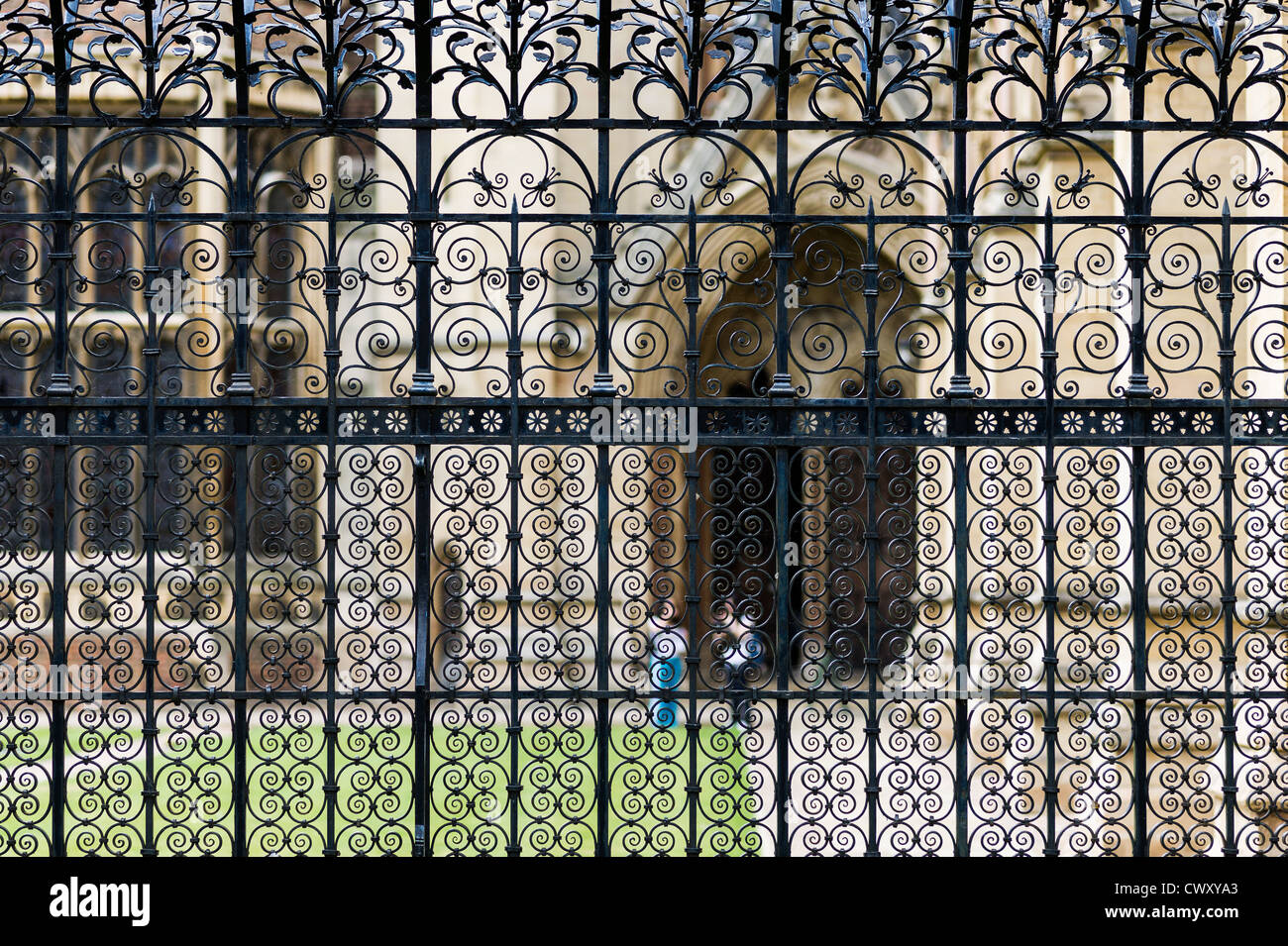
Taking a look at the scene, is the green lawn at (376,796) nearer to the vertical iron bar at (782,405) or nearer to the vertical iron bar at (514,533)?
the vertical iron bar at (514,533)

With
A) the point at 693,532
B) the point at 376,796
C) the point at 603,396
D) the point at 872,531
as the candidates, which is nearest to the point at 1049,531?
the point at 872,531

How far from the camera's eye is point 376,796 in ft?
25.9

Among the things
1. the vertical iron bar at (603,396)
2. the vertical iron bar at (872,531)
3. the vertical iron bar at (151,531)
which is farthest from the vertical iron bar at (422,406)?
the vertical iron bar at (872,531)

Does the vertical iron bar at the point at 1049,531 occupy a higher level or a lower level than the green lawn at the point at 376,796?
higher

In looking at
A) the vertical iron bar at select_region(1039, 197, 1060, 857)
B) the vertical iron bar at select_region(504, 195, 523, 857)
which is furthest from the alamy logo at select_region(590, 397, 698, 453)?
the vertical iron bar at select_region(1039, 197, 1060, 857)

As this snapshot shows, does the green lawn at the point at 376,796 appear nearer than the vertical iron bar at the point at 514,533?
No

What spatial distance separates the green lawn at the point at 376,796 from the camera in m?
5.10

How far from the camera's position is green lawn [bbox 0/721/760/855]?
16.7 feet

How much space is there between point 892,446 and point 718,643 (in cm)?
107

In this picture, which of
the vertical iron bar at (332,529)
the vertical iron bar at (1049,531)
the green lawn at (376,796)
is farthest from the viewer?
the green lawn at (376,796)

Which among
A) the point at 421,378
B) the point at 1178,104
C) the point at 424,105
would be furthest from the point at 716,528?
the point at 1178,104

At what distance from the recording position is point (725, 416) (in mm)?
5051

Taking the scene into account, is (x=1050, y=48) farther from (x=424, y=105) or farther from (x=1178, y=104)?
(x=1178, y=104)

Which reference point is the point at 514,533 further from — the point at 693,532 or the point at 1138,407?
the point at 1138,407
